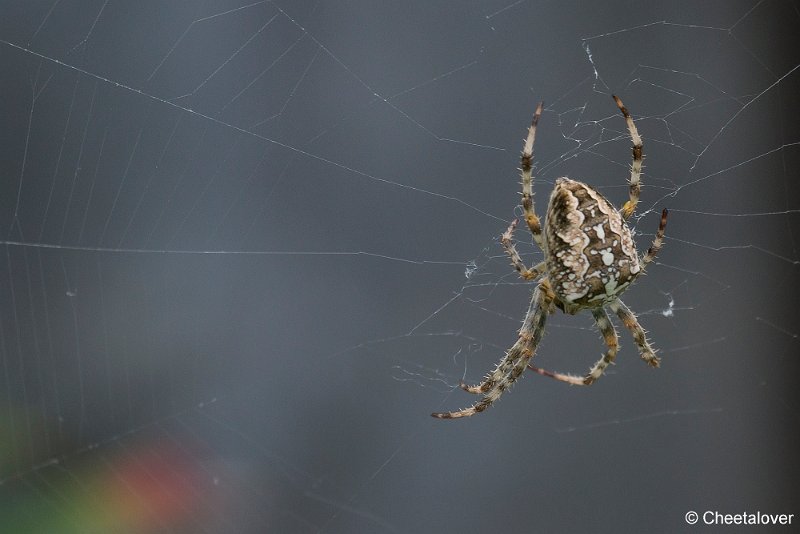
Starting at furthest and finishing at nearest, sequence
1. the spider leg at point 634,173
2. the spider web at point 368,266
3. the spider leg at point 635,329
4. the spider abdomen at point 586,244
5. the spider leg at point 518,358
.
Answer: the spider web at point 368,266 < the spider leg at point 635,329 < the spider leg at point 518,358 < the spider leg at point 634,173 < the spider abdomen at point 586,244

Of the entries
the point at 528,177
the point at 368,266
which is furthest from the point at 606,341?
the point at 368,266

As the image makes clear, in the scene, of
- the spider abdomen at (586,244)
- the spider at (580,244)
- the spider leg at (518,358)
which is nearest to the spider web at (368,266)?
the spider leg at (518,358)

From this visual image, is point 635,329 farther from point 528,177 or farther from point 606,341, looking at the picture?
point 528,177

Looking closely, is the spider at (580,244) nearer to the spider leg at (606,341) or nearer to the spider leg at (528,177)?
the spider leg at (528,177)

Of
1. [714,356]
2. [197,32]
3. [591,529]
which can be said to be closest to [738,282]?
[714,356]

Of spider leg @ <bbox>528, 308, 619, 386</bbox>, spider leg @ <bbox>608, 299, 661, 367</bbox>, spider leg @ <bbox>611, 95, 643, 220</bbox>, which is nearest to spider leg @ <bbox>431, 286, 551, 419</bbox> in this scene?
spider leg @ <bbox>528, 308, 619, 386</bbox>

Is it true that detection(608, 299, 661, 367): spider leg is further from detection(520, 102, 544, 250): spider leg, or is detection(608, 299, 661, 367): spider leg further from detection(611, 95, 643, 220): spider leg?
detection(520, 102, 544, 250): spider leg
